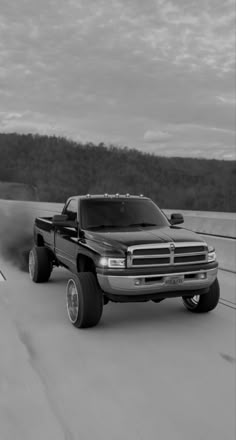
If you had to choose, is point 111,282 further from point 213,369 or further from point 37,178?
point 37,178

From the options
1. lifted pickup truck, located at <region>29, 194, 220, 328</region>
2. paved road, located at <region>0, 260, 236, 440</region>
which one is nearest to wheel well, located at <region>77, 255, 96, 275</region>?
lifted pickup truck, located at <region>29, 194, 220, 328</region>

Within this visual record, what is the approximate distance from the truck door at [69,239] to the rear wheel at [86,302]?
3.04 ft

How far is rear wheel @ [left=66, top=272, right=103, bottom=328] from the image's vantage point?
5.64 m

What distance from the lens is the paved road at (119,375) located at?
11.0ft

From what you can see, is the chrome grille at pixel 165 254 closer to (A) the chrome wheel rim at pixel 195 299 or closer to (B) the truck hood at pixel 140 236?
(B) the truck hood at pixel 140 236

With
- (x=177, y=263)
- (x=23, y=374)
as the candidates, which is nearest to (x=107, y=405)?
(x=23, y=374)

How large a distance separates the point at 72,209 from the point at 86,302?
87.0 inches

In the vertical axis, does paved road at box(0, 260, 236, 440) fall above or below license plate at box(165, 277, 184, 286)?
below

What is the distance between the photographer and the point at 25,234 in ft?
46.1

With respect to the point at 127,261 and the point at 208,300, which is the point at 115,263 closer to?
the point at 127,261

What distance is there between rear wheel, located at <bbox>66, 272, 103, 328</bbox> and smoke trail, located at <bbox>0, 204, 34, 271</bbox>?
4755 mm

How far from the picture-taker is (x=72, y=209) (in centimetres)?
744

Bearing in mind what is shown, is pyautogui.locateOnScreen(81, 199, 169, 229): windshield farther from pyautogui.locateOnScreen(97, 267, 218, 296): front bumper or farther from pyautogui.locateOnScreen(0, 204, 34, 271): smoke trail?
pyautogui.locateOnScreen(0, 204, 34, 271): smoke trail

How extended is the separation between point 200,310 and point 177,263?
1173 mm
